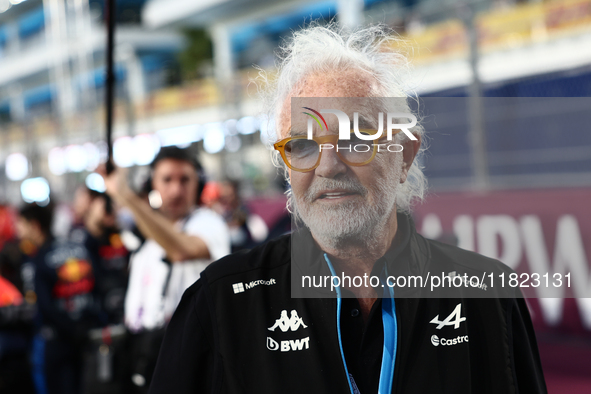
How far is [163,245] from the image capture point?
2.48 metres

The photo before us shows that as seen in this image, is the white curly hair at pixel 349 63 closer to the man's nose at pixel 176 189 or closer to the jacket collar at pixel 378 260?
the jacket collar at pixel 378 260

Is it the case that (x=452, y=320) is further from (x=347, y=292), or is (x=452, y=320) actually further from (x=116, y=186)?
(x=116, y=186)

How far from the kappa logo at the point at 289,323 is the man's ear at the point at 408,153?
0.33m

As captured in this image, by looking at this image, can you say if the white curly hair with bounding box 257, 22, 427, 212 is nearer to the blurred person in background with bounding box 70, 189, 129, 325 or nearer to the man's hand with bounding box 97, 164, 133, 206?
the man's hand with bounding box 97, 164, 133, 206

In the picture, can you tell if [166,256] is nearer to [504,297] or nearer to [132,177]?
[504,297]

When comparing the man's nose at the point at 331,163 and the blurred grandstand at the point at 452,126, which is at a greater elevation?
the blurred grandstand at the point at 452,126

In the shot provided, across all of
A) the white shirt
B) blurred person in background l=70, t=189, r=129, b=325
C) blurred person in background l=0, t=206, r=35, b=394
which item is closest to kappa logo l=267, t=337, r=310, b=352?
the white shirt

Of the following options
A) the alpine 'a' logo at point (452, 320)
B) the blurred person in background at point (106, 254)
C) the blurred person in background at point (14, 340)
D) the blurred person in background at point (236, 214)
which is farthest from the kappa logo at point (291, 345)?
the blurred person in background at point (236, 214)

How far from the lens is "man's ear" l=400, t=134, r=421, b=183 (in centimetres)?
101

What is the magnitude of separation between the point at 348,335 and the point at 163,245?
1.56 meters

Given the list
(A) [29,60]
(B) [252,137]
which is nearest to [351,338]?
(B) [252,137]

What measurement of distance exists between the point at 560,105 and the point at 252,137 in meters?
3.27

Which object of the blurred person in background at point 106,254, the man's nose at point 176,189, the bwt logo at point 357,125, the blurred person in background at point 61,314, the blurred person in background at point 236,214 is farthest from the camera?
the blurred person in background at point 236,214

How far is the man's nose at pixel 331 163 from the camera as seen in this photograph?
926mm
